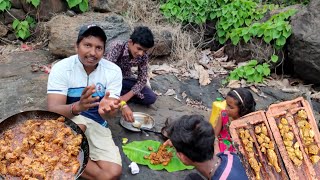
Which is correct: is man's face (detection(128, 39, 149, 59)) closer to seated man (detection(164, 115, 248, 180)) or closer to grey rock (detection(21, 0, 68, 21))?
seated man (detection(164, 115, 248, 180))

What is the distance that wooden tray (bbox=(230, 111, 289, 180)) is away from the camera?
112 inches

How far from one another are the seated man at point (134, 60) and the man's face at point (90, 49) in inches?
27.6

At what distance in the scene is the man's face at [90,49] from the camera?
3.50 m

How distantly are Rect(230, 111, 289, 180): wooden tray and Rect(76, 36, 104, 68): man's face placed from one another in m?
1.47

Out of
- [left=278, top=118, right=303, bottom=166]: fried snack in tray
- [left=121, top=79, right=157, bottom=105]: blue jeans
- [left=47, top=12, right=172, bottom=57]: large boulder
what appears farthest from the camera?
[left=47, top=12, right=172, bottom=57]: large boulder

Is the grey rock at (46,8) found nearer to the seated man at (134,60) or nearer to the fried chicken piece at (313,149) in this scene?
the seated man at (134,60)

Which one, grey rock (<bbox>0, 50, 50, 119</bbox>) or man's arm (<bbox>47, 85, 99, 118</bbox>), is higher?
man's arm (<bbox>47, 85, 99, 118</bbox>)

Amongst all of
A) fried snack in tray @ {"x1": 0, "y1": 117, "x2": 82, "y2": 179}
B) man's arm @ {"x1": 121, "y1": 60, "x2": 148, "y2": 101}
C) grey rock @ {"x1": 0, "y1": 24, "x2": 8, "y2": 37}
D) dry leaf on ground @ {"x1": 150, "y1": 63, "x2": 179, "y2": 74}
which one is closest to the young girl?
man's arm @ {"x1": 121, "y1": 60, "x2": 148, "y2": 101}

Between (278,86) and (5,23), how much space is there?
5345mm

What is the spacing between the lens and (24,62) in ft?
20.5

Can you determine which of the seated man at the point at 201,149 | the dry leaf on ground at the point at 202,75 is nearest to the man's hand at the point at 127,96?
the dry leaf on ground at the point at 202,75

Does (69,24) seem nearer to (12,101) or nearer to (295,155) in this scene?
(12,101)

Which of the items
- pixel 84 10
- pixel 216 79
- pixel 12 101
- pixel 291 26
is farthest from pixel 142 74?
pixel 291 26

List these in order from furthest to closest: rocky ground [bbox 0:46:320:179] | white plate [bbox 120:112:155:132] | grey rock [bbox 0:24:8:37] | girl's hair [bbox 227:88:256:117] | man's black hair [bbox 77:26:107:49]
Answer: grey rock [bbox 0:24:8:37], white plate [bbox 120:112:155:132], rocky ground [bbox 0:46:320:179], girl's hair [bbox 227:88:256:117], man's black hair [bbox 77:26:107:49]
